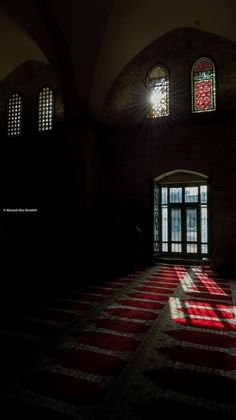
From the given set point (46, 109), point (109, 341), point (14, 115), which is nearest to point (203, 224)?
point (46, 109)

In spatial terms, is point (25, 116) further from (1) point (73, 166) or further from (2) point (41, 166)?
(1) point (73, 166)

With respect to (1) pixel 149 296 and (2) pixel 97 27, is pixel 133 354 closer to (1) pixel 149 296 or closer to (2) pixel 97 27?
(1) pixel 149 296

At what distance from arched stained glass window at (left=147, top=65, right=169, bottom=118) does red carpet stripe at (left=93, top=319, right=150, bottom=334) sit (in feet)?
24.2

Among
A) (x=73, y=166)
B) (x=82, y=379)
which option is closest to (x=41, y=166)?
(x=73, y=166)

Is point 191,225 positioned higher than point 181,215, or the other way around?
point 181,215

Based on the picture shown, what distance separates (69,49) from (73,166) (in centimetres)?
333

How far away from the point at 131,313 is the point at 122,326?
54cm

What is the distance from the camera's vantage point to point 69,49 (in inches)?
327

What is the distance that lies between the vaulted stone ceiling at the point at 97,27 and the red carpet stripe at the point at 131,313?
22.7 feet

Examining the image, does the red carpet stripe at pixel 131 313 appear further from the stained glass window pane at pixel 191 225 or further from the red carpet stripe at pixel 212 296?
the stained glass window pane at pixel 191 225

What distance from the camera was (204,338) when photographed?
11.6 ft

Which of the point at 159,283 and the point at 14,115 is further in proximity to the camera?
the point at 14,115

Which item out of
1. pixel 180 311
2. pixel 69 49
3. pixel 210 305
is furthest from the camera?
pixel 69 49

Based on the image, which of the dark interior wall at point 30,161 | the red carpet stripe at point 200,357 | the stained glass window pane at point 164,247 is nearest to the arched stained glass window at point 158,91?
the dark interior wall at point 30,161
